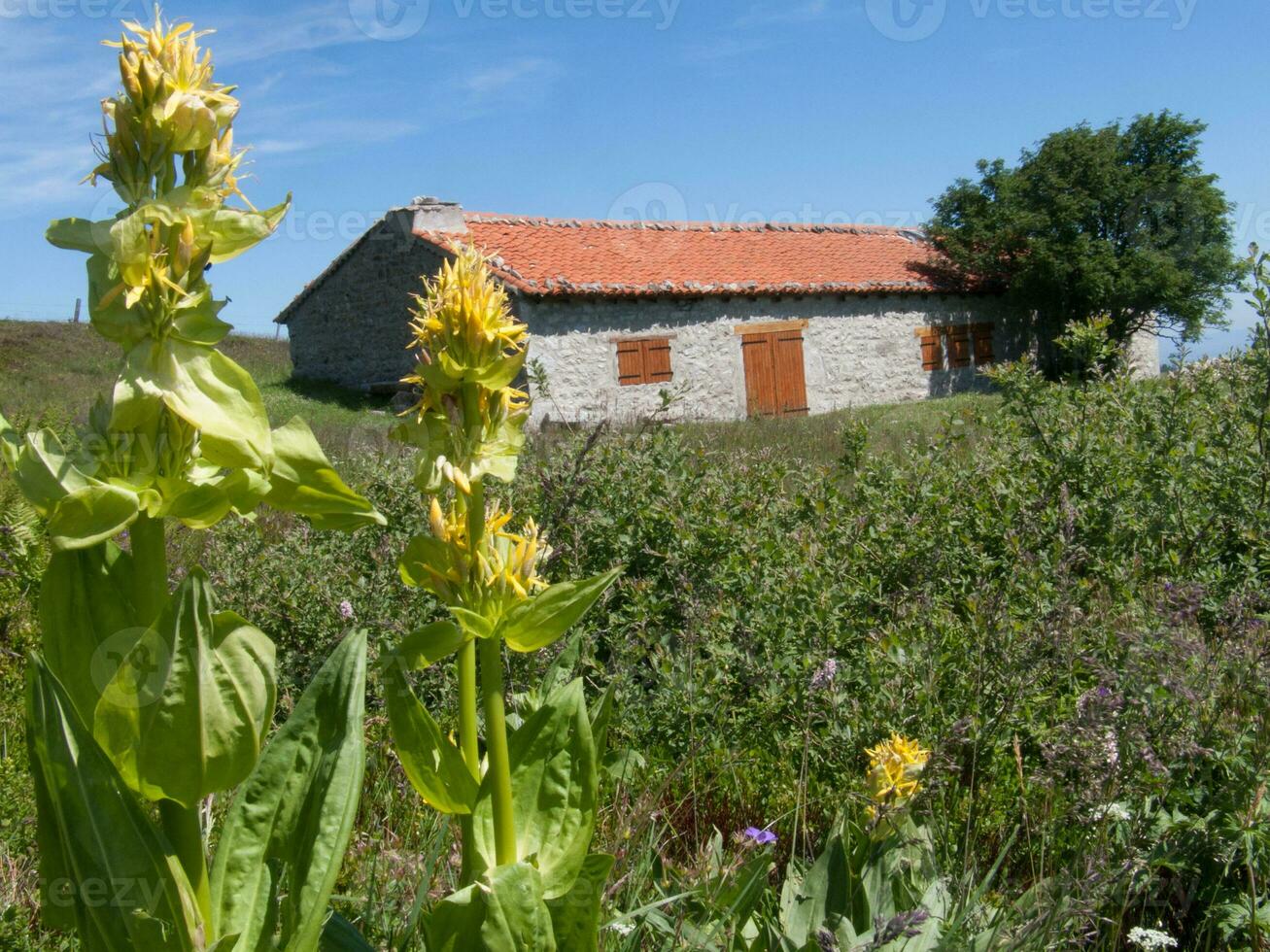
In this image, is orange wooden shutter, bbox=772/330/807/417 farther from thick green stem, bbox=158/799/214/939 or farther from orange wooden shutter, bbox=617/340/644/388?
thick green stem, bbox=158/799/214/939

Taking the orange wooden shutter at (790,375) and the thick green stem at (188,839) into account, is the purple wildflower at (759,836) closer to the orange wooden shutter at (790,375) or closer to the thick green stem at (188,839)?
the thick green stem at (188,839)

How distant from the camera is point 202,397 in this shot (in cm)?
128

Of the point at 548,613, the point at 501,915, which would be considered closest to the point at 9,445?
the point at 548,613

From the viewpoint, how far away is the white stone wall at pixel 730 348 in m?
20.6

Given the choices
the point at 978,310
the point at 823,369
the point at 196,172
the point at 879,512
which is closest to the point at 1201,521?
the point at 879,512

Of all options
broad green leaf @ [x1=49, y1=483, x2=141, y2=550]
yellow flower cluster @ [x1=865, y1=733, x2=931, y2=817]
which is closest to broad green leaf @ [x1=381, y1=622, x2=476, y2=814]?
broad green leaf @ [x1=49, y1=483, x2=141, y2=550]

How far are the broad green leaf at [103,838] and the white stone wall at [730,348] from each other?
15.9 m

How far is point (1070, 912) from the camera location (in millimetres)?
1856

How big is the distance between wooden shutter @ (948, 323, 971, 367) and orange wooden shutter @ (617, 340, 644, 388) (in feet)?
33.7

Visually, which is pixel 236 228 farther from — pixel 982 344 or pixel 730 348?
pixel 982 344

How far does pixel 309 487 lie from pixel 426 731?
42 cm

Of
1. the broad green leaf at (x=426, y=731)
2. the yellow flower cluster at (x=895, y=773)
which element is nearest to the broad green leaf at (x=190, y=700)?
the broad green leaf at (x=426, y=731)

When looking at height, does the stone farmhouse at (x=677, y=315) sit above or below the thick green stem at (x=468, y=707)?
above
